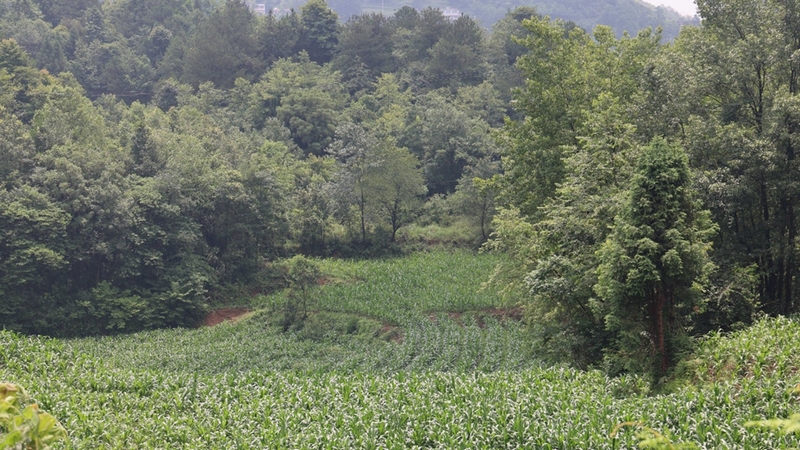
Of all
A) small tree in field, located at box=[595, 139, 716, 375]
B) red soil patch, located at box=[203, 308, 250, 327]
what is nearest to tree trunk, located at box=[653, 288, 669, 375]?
small tree in field, located at box=[595, 139, 716, 375]

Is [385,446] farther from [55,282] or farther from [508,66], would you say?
[508,66]

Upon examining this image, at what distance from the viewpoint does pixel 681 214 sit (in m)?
12.8

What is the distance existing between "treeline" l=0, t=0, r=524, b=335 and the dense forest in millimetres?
146

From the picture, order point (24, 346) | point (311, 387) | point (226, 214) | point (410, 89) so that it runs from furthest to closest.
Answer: point (410, 89), point (226, 214), point (24, 346), point (311, 387)

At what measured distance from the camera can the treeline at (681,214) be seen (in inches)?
507

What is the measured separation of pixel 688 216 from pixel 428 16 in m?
50.7

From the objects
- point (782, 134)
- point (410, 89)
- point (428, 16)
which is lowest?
point (782, 134)

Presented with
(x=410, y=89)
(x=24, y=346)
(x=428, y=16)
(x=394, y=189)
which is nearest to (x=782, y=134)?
(x=24, y=346)

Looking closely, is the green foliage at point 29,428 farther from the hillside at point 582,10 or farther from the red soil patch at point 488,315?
the hillside at point 582,10

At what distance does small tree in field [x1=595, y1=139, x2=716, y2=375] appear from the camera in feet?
41.3

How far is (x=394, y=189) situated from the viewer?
128 ft

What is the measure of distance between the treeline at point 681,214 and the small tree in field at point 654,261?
0.09 feet

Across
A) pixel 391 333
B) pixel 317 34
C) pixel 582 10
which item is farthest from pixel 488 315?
pixel 582 10

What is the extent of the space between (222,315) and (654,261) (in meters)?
24.9
